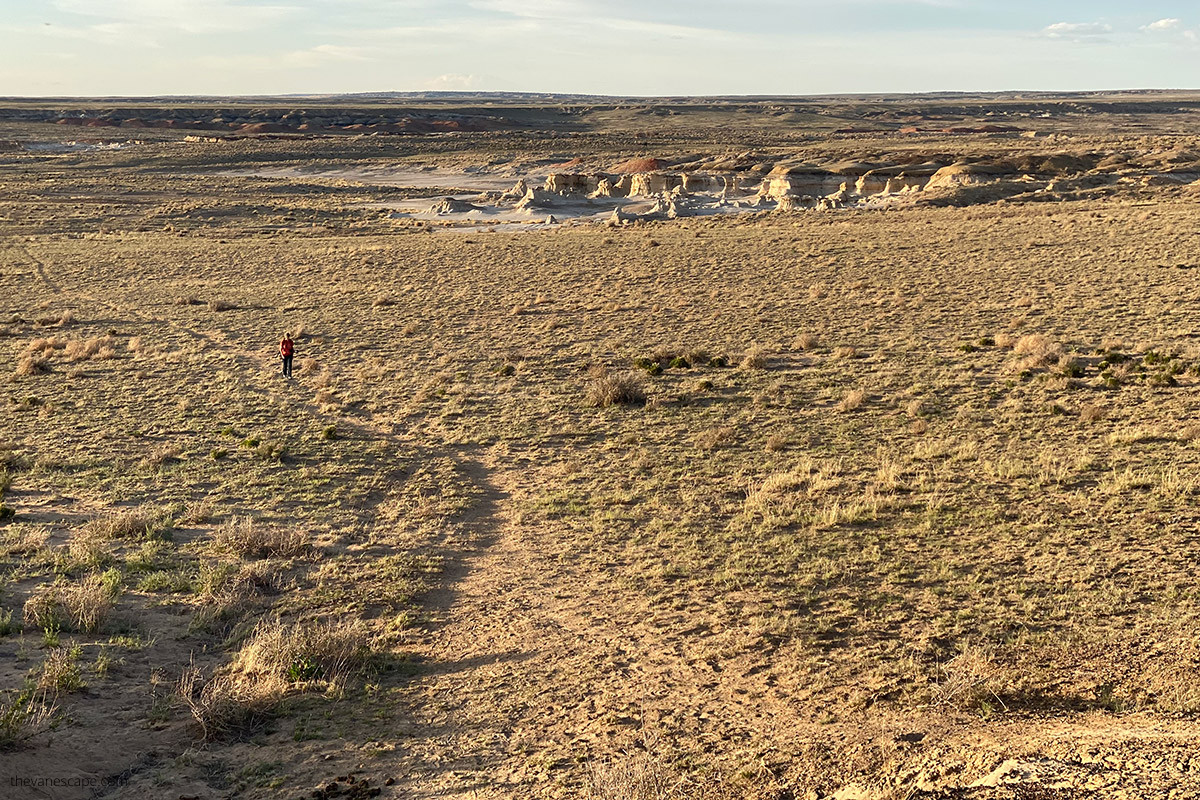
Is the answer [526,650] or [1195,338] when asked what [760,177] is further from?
[526,650]

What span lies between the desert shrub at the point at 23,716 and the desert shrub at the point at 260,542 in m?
3.91

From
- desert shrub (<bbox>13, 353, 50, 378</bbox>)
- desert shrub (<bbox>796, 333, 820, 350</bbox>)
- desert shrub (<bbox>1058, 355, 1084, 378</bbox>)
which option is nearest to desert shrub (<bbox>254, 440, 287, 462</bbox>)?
desert shrub (<bbox>13, 353, 50, 378</bbox>)

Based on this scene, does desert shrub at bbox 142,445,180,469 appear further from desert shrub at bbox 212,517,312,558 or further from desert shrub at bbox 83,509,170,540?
desert shrub at bbox 212,517,312,558

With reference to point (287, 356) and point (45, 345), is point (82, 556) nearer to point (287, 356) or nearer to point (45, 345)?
point (287, 356)

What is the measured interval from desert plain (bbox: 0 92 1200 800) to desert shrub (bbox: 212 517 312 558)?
6cm

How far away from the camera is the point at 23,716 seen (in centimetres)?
782

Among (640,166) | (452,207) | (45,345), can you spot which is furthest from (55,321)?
(640,166)

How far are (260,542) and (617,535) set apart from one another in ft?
15.3

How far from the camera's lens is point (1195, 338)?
882 inches

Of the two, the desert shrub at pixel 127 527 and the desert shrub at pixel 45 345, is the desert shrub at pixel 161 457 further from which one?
the desert shrub at pixel 45 345

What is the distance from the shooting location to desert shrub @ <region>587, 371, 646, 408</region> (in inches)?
768

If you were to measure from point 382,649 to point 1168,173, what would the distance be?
2685 inches

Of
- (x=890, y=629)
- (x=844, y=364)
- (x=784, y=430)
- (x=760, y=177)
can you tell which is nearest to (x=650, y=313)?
(x=844, y=364)

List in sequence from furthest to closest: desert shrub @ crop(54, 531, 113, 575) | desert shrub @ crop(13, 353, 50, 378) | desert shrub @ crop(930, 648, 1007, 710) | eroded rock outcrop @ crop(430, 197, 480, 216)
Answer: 1. eroded rock outcrop @ crop(430, 197, 480, 216)
2. desert shrub @ crop(13, 353, 50, 378)
3. desert shrub @ crop(54, 531, 113, 575)
4. desert shrub @ crop(930, 648, 1007, 710)
